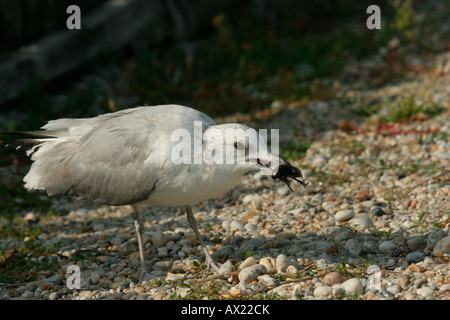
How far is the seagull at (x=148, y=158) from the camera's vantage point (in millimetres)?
4051

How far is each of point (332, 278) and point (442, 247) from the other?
88 centimetres

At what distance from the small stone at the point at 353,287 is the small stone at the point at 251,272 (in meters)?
0.65

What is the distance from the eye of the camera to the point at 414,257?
13.8ft

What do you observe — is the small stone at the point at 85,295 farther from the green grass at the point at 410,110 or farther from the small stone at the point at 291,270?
the green grass at the point at 410,110

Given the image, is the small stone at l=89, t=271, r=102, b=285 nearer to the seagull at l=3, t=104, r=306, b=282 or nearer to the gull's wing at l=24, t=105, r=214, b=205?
the seagull at l=3, t=104, r=306, b=282

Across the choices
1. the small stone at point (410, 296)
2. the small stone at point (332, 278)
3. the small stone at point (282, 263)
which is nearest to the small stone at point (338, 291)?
the small stone at point (332, 278)

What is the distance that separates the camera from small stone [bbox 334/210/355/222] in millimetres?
4941

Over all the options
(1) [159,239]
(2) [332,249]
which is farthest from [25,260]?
(2) [332,249]

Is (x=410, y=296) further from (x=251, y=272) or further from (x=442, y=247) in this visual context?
(x=251, y=272)

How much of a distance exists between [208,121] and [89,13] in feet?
16.4

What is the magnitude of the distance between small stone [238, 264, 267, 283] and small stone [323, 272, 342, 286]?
0.48m

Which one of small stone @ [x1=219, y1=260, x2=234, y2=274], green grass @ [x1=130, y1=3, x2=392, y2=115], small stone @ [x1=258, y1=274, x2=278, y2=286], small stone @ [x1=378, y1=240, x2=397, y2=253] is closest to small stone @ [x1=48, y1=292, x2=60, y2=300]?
small stone @ [x1=219, y1=260, x2=234, y2=274]

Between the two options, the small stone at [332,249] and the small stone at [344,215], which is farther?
the small stone at [344,215]

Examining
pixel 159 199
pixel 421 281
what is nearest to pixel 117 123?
pixel 159 199
